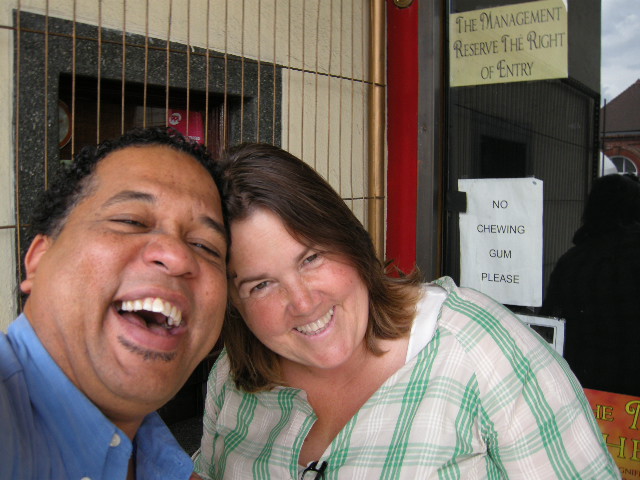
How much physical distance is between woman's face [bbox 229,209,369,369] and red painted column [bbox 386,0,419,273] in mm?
1294

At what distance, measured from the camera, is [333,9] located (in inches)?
110

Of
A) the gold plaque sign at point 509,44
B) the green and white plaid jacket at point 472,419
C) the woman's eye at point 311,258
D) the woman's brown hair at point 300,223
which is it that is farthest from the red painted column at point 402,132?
the woman's eye at point 311,258

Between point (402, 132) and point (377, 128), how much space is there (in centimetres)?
13

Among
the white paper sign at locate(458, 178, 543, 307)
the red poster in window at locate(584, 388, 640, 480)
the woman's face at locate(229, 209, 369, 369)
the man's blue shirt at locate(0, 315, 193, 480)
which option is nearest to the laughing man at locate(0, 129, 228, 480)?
the man's blue shirt at locate(0, 315, 193, 480)

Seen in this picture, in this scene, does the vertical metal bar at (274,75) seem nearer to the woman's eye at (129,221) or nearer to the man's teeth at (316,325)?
the man's teeth at (316,325)

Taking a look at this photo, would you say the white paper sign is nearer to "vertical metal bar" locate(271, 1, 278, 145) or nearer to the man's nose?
"vertical metal bar" locate(271, 1, 278, 145)

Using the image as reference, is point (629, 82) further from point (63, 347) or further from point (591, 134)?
point (63, 347)

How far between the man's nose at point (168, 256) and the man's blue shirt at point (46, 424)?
0.25 meters

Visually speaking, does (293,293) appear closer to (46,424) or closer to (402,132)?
(46,424)

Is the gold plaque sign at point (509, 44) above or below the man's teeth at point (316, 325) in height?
above

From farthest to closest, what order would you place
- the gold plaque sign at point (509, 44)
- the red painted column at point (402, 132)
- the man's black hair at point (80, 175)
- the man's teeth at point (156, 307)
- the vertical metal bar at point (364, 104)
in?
the vertical metal bar at point (364, 104) → the red painted column at point (402, 132) → the gold plaque sign at point (509, 44) → the man's black hair at point (80, 175) → the man's teeth at point (156, 307)

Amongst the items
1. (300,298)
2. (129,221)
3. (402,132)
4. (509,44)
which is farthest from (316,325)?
(509,44)

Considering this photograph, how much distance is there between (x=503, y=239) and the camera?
99.1 inches

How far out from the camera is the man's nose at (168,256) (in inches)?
42.1
